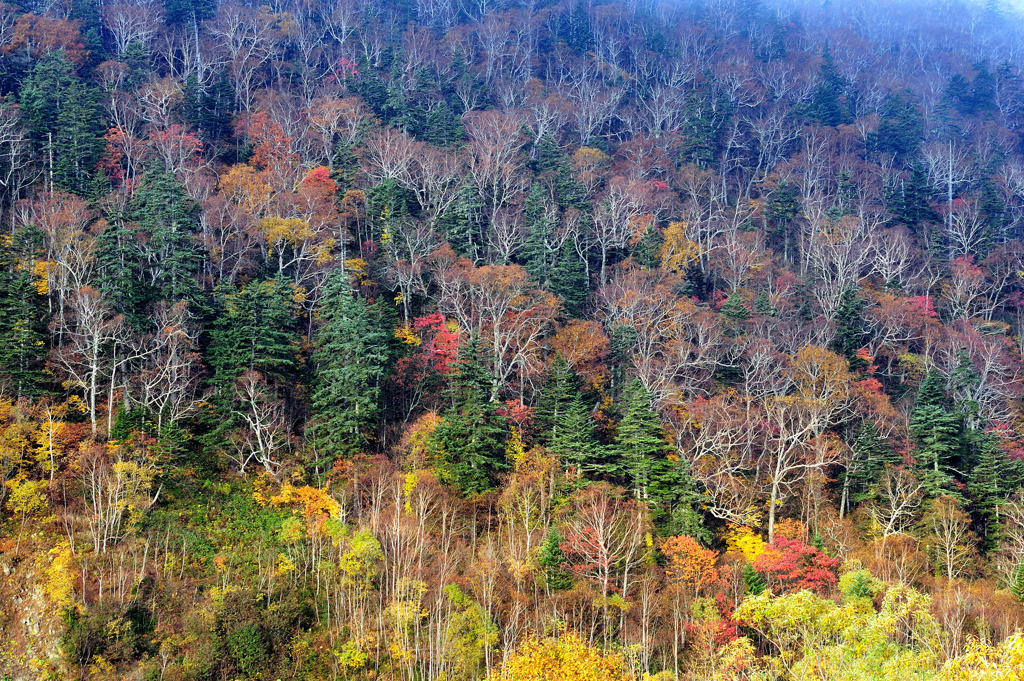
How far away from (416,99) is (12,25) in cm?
3459

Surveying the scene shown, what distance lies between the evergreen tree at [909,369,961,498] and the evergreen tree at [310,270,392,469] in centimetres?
2947

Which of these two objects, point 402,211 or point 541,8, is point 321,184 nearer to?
point 402,211

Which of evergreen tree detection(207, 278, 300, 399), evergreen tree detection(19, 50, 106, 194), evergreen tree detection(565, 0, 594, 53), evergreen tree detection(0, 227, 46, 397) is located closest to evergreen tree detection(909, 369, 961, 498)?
evergreen tree detection(207, 278, 300, 399)

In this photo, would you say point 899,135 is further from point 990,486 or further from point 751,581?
point 751,581

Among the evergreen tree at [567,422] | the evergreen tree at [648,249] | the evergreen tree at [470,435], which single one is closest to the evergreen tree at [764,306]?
the evergreen tree at [648,249]

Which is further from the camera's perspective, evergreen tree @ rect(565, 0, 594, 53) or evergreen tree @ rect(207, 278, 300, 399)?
evergreen tree @ rect(565, 0, 594, 53)

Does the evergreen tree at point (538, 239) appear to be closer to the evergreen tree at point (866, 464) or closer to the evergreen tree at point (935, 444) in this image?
the evergreen tree at point (866, 464)

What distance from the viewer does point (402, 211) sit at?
53094 millimetres

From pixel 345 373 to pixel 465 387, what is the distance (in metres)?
6.48

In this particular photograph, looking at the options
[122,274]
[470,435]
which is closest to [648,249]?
[470,435]

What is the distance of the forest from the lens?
31.1 metres

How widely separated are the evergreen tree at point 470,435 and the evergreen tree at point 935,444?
22.4 metres

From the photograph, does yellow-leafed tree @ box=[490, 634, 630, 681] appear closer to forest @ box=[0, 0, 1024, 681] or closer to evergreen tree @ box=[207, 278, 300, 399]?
→ forest @ box=[0, 0, 1024, 681]

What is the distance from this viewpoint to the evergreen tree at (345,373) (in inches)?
1515
